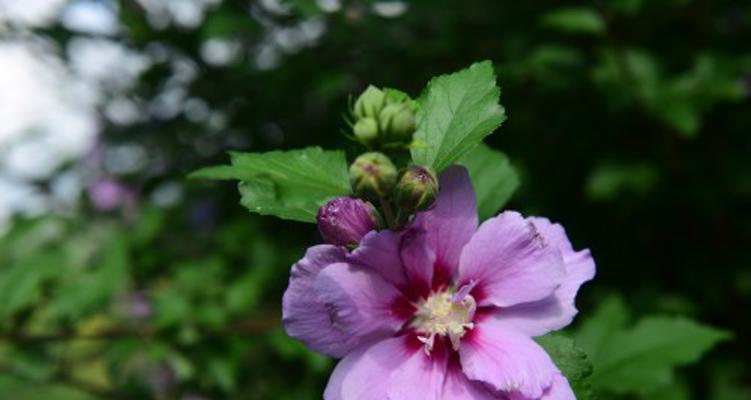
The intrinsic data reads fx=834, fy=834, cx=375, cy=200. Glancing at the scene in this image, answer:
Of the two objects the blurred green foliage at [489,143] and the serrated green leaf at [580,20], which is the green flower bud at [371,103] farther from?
Answer: the serrated green leaf at [580,20]

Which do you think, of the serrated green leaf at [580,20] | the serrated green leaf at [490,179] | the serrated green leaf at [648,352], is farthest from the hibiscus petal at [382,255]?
the serrated green leaf at [580,20]

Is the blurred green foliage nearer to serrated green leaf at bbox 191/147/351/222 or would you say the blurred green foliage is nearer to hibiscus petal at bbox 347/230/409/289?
serrated green leaf at bbox 191/147/351/222

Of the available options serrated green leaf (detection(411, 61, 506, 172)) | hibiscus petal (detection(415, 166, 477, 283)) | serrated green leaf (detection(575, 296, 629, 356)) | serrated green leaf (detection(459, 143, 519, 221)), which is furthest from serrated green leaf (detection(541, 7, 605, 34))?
hibiscus petal (detection(415, 166, 477, 283))

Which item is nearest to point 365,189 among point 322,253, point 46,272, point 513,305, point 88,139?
point 322,253

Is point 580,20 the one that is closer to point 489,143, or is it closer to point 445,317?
point 489,143

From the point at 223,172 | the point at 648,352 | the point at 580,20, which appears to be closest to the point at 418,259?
the point at 223,172
